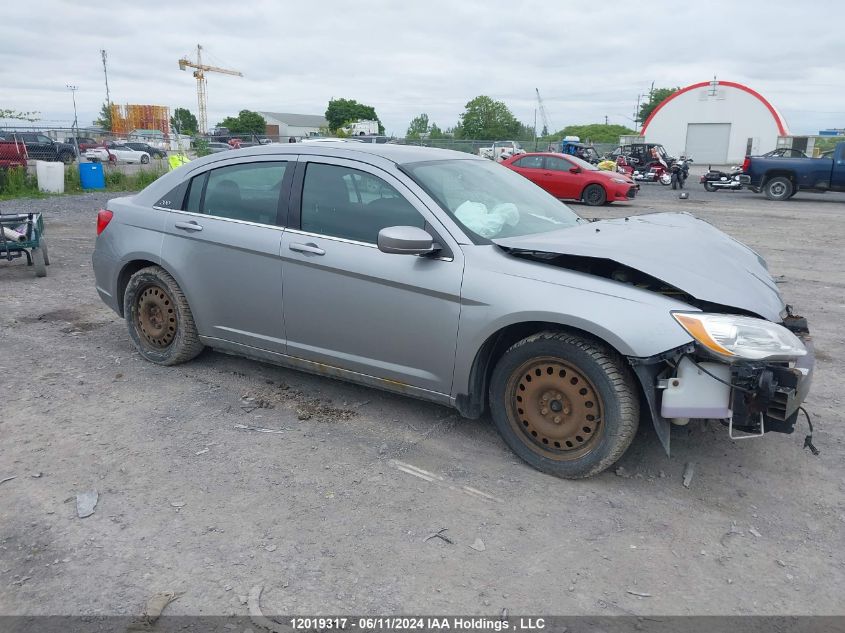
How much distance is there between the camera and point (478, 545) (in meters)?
2.97

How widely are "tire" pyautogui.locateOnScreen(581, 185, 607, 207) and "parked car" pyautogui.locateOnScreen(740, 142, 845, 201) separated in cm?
577

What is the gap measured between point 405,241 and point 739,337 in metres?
1.69

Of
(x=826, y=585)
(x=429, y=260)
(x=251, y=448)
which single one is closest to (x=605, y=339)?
(x=429, y=260)

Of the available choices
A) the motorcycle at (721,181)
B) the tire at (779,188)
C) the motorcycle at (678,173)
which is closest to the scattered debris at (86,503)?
the tire at (779,188)

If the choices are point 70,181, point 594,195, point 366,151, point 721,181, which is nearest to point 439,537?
point 366,151

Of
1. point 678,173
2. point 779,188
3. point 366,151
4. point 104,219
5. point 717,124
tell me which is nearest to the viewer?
point 366,151

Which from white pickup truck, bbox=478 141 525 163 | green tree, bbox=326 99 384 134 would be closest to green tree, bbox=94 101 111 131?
green tree, bbox=326 99 384 134

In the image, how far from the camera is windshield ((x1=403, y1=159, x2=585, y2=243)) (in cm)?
389

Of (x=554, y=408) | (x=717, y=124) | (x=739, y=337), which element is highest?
(x=717, y=124)

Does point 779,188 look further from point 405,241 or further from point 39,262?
point 405,241

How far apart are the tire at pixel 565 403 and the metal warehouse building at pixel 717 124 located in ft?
176

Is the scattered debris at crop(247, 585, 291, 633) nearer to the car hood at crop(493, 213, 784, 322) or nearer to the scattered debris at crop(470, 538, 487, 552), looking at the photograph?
the scattered debris at crop(470, 538, 487, 552)

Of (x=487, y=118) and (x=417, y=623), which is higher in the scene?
(x=487, y=118)

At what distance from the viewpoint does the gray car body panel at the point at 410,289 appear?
3303mm
